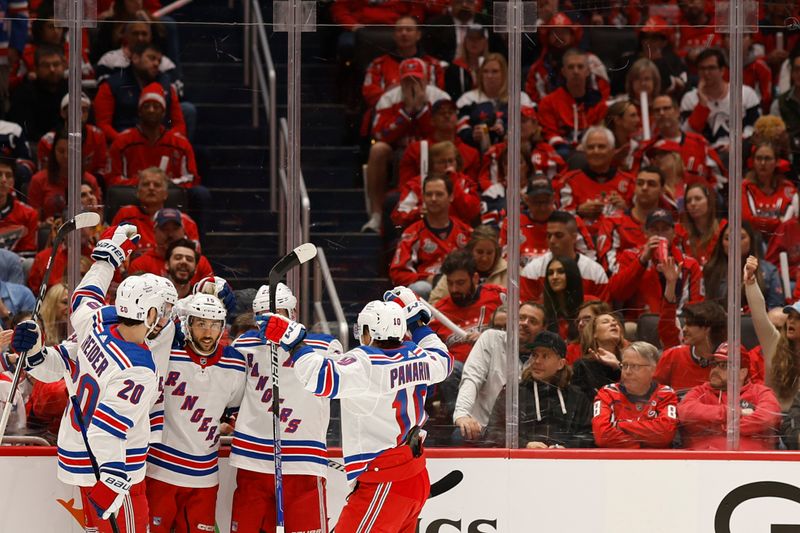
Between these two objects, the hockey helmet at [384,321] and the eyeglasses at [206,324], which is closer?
the hockey helmet at [384,321]

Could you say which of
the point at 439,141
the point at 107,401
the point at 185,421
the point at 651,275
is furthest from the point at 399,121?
the point at 107,401

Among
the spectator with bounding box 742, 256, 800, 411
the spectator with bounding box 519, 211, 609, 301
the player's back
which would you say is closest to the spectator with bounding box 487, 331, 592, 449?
the spectator with bounding box 519, 211, 609, 301

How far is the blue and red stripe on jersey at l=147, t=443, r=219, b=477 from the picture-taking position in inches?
232

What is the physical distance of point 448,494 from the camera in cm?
615

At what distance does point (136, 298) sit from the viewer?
5.54 meters

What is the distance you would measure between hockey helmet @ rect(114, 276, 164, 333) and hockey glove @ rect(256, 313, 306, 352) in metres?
0.47

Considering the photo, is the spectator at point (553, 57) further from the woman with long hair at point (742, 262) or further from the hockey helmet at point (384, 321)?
the hockey helmet at point (384, 321)

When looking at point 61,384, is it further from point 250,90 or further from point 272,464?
point 250,90

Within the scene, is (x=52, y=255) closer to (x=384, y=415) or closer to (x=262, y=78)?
(x=262, y=78)

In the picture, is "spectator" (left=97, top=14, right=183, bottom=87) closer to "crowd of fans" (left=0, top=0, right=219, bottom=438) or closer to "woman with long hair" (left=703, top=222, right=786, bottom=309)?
"crowd of fans" (left=0, top=0, right=219, bottom=438)

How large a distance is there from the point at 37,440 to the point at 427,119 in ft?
7.24

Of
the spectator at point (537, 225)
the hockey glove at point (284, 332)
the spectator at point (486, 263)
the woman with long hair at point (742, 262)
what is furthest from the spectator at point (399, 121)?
the woman with long hair at point (742, 262)

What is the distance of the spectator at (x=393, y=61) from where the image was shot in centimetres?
646

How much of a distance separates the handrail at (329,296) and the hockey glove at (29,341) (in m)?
1.20
